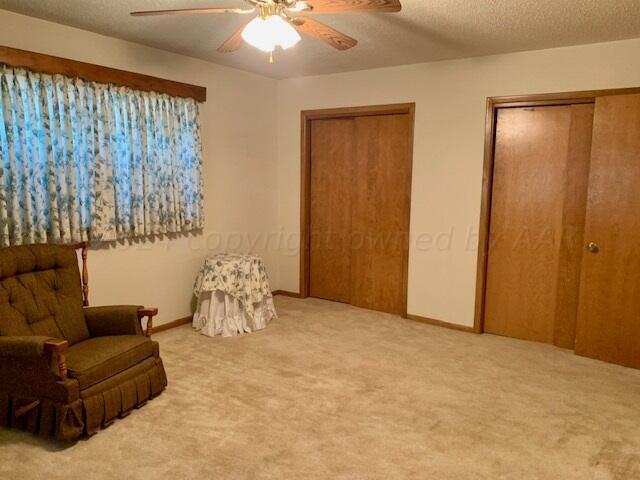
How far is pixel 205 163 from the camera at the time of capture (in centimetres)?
447

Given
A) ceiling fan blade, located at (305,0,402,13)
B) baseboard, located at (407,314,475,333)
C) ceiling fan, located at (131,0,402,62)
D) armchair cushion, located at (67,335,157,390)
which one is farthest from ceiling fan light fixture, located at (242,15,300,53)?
baseboard, located at (407,314,475,333)

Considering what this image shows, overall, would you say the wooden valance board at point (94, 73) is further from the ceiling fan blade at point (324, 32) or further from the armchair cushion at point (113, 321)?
the ceiling fan blade at point (324, 32)

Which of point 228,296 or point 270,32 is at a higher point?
point 270,32

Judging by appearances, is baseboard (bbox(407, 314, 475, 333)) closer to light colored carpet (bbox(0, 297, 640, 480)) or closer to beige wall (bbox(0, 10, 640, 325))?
beige wall (bbox(0, 10, 640, 325))

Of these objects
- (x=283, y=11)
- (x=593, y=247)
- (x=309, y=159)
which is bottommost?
(x=593, y=247)

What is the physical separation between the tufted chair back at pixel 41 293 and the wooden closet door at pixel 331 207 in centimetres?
269

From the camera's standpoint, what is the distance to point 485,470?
229 cm

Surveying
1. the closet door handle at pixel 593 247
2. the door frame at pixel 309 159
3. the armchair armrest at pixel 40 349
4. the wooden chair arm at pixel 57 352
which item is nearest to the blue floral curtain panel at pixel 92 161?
the armchair armrest at pixel 40 349

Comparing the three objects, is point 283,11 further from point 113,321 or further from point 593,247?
point 593,247

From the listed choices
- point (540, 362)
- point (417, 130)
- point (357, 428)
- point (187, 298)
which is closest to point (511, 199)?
point (417, 130)

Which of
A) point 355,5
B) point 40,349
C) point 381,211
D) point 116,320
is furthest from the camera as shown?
point 381,211

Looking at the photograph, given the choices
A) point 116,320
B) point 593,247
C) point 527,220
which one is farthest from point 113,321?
point 593,247

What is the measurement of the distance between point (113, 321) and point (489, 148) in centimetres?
316

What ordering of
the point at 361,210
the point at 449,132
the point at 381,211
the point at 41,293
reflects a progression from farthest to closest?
the point at 361,210 → the point at 381,211 → the point at 449,132 → the point at 41,293
